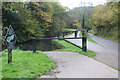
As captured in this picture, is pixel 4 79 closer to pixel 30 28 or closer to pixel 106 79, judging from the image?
pixel 106 79

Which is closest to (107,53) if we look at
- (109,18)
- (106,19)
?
(109,18)

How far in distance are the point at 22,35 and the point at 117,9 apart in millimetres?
11414

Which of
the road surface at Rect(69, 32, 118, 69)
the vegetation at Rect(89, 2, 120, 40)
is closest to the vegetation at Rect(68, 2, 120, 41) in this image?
the vegetation at Rect(89, 2, 120, 40)

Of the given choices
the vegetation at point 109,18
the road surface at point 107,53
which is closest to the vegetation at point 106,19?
the vegetation at point 109,18

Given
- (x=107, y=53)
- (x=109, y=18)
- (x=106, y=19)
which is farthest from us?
(x=106, y=19)

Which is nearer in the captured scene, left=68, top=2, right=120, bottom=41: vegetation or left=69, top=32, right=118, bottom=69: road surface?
left=69, top=32, right=118, bottom=69: road surface

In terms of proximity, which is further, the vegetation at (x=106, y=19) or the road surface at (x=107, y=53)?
the vegetation at (x=106, y=19)

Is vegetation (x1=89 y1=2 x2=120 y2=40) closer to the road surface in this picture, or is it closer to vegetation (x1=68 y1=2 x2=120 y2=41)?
vegetation (x1=68 y1=2 x2=120 y2=41)

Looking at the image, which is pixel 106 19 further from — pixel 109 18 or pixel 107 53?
pixel 107 53

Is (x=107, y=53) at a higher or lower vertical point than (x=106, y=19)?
lower

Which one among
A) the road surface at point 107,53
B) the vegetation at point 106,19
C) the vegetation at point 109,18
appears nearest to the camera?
the road surface at point 107,53

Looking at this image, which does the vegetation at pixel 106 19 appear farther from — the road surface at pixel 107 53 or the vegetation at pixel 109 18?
the road surface at pixel 107 53

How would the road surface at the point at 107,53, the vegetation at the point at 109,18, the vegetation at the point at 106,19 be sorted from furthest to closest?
the vegetation at the point at 106,19
the vegetation at the point at 109,18
the road surface at the point at 107,53

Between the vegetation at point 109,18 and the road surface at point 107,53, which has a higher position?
the vegetation at point 109,18
